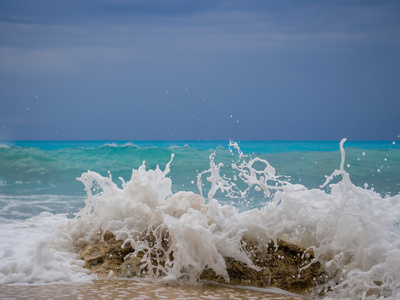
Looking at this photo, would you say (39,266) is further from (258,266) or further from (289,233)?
(289,233)

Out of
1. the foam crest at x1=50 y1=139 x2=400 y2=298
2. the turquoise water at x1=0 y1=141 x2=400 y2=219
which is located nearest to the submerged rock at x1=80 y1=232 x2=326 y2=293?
the foam crest at x1=50 y1=139 x2=400 y2=298

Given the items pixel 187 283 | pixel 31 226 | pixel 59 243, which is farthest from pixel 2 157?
pixel 187 283

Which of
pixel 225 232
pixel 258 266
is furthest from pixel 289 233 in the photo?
pixel 225 232

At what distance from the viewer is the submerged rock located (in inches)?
151

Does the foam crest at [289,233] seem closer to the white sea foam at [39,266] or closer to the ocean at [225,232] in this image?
the ocean at [225,232]

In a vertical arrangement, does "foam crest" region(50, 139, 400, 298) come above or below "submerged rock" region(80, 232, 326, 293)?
above

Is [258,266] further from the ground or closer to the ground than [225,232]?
closer to the ground

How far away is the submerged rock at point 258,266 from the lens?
3.84 meters

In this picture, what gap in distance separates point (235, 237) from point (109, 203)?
149 centimetres

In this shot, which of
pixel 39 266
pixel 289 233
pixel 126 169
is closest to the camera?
pixel 39 266

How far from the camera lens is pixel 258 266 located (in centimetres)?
395

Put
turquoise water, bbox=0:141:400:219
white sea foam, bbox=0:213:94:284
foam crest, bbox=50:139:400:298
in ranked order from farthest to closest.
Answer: turquoise water, bbox=0:141:400:219 < white sea foam, bbox=0:213:94:284 < foam crest, bbox=50:139:400:298

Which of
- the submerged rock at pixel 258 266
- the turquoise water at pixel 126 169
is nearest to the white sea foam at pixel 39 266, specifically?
the submerged rock at pixel 258 266

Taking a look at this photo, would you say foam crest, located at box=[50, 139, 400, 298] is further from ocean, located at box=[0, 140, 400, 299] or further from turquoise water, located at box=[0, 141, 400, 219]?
turquoise water, located at box=[0, 141, 400, 219]
